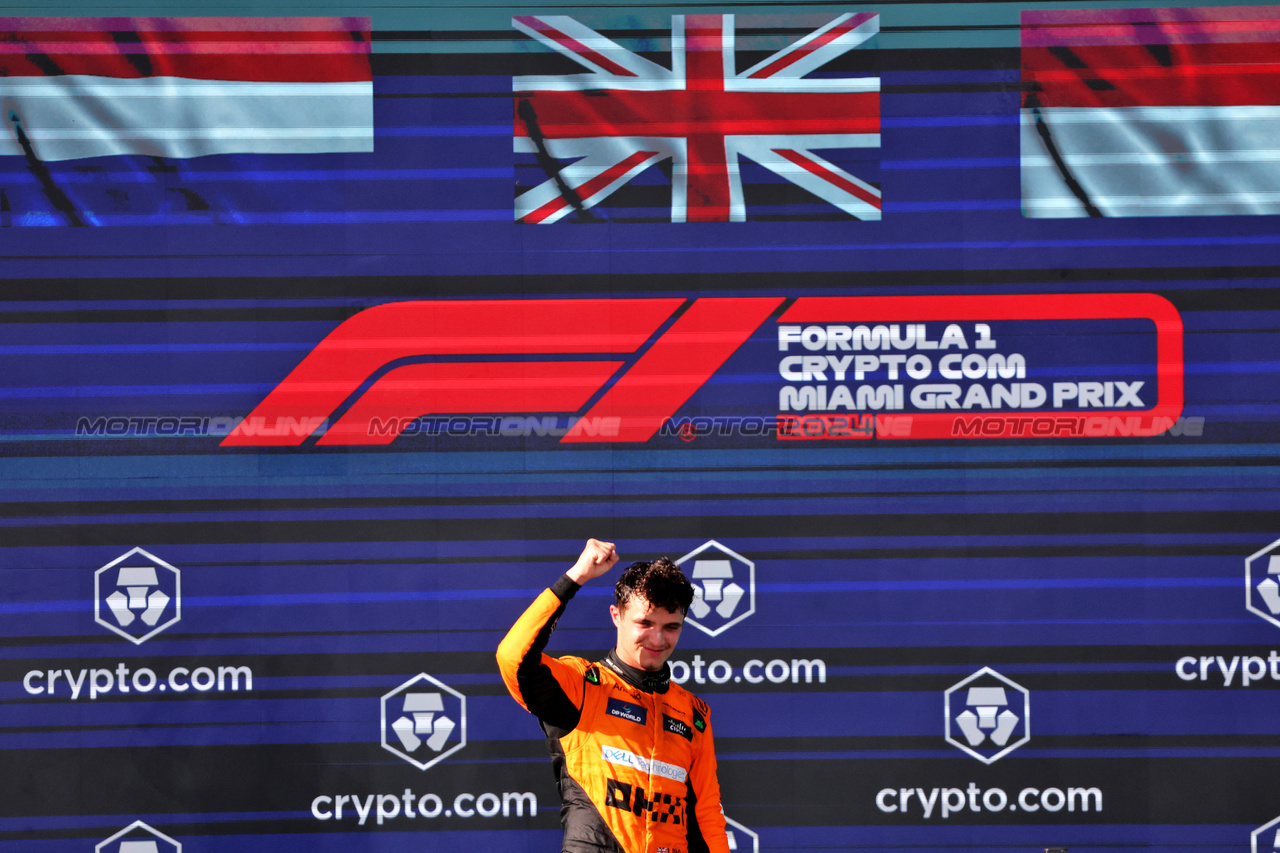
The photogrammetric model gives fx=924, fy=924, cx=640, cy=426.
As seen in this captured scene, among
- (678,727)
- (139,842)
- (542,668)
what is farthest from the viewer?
(139,842)

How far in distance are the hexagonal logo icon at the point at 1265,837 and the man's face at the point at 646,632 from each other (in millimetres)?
2042

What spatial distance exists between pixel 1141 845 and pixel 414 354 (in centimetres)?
263

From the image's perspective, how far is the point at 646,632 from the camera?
2010mm

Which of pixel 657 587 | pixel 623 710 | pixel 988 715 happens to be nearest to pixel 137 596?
pixel 623 710

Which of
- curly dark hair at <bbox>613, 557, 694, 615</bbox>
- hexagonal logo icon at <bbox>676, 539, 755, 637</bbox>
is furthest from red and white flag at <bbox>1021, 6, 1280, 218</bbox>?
curly dark hair at <bbox>613, 557, 694, 615</bbox>

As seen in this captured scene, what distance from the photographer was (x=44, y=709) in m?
2.76

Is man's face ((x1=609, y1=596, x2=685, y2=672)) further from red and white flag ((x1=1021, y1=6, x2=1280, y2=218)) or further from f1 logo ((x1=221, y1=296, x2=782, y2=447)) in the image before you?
red and white flag ((x1=1021, y1=6, x2=1280, y2=218))

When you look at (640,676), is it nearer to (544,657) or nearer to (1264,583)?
(544,657)

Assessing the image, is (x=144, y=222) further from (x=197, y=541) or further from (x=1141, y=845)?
(x=1141, y=845)

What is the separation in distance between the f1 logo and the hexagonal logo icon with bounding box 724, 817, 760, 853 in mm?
1202

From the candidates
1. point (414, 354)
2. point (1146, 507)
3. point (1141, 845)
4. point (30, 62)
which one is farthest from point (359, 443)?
point (1141, 845)

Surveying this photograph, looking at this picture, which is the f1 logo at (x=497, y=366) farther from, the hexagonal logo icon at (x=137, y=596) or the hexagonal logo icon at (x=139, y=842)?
the hexagonal logo icon at (x=139, y=842)

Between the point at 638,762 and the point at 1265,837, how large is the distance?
2068mm

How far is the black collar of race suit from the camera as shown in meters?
2.03
